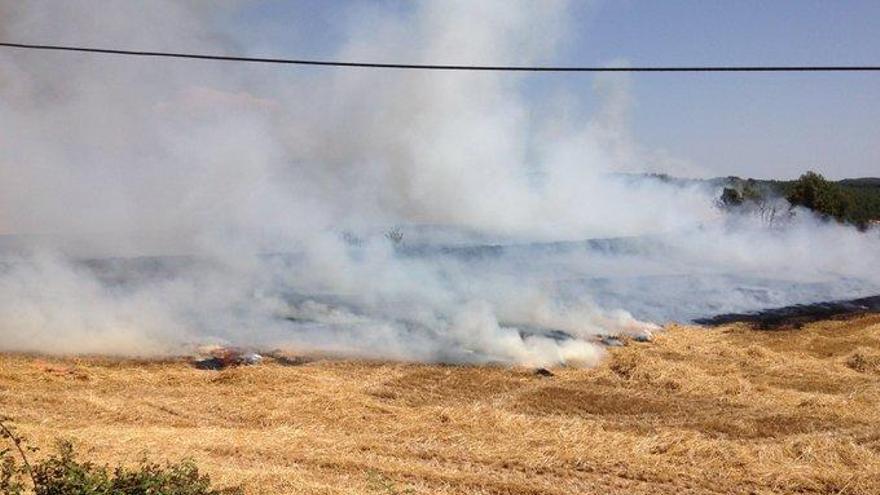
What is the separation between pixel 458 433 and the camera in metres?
10.1

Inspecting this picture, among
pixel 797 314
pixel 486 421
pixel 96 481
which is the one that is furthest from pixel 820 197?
pixel 96 481

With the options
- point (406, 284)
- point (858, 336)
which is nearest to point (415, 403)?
point (406, 284)

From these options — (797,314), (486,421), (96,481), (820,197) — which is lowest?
(486,421)

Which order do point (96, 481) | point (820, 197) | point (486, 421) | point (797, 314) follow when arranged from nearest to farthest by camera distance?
point (96, 481) → point (486, 421) → point (797, 314) → point (820, 197)

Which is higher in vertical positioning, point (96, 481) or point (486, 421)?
point (96, 481)

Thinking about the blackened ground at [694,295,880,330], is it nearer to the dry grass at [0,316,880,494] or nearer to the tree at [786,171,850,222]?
the dry grass at [0,316,880,494]

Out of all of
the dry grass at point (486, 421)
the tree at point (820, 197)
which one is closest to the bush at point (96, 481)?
the dry grass at point (486, 421)

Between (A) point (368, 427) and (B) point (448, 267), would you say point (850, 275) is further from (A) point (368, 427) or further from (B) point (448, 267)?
(A) point (368, 427)

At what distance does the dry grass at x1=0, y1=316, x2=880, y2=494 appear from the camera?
839 centimetres

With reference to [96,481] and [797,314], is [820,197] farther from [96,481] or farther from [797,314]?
[96,481]

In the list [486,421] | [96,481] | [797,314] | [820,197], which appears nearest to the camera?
[96,481]

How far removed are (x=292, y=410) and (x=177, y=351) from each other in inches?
221

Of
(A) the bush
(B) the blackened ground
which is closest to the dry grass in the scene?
(A) the bush

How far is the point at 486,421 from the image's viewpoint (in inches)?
421
